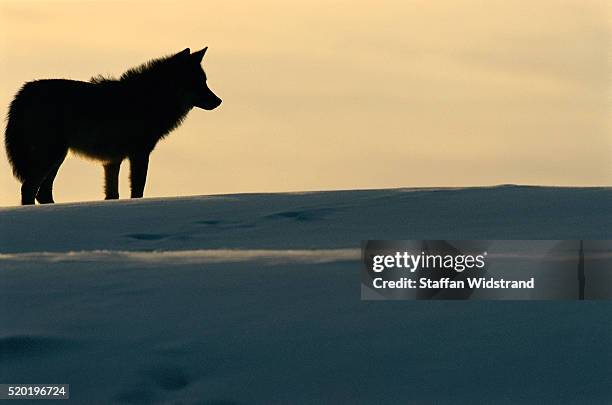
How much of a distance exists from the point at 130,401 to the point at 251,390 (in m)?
0.49

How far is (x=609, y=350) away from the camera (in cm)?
518

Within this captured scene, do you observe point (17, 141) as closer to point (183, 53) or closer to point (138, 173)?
point (138, 173)

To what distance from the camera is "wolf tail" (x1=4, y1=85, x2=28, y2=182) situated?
490 inches

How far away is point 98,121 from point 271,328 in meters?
7.76

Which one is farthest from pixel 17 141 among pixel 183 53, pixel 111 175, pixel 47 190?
pixel 183 53

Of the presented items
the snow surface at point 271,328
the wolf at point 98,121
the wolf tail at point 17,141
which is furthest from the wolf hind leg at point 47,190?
the snow surface at point 271,328

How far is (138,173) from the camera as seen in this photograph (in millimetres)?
12781

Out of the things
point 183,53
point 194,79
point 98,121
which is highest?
point 183,53

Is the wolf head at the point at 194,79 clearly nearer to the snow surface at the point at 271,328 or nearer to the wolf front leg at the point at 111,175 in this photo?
the wolf front leg at the point at 111,175

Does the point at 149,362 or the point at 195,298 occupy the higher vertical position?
the point at 195,298

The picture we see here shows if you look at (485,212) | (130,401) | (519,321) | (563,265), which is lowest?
(130,401)

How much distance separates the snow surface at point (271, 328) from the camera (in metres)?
4.89

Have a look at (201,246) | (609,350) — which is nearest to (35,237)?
(201,246)

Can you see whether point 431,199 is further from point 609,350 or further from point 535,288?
point 609,350
